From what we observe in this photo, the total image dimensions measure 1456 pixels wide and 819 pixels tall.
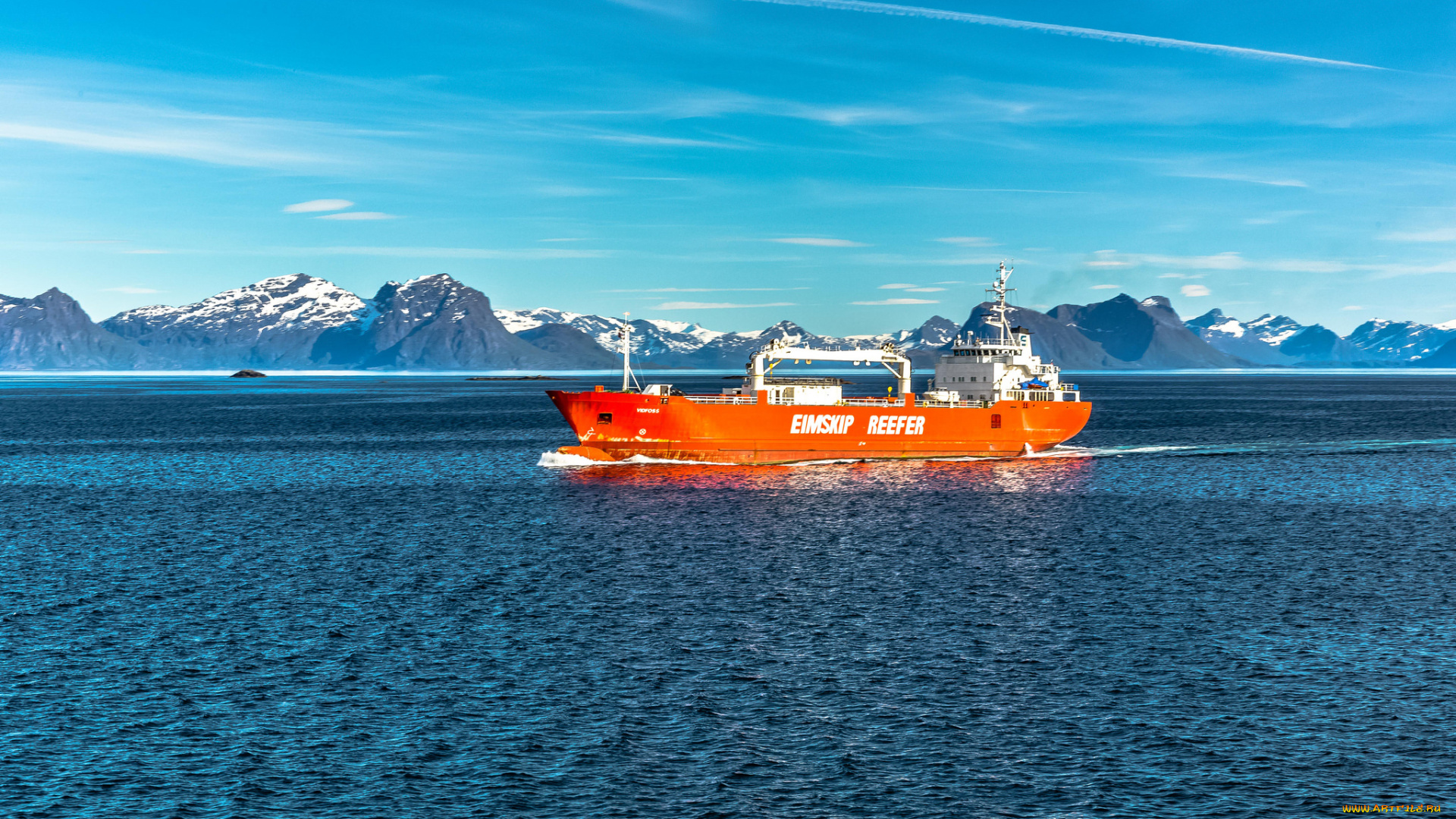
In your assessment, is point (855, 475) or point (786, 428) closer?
point (855, 475)

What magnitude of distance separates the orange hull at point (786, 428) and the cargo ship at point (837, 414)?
8 cm

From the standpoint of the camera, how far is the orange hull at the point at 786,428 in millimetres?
77625

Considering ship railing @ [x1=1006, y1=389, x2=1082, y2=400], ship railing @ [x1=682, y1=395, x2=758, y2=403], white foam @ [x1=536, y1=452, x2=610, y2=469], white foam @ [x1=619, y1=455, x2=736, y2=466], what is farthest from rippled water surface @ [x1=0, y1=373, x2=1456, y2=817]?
ship railing @ [x1=1006, y1=389, x2=1082, y2=400]

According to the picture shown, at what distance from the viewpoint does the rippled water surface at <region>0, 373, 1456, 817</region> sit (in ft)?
69.2

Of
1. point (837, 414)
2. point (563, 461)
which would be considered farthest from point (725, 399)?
point (563, 461)

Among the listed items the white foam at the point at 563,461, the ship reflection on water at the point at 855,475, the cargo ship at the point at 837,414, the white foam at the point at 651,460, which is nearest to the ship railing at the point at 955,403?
the cargo ship at the point at 837,414

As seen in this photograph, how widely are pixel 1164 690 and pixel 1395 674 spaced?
642cm

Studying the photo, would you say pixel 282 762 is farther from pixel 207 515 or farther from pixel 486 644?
pixel 207 515

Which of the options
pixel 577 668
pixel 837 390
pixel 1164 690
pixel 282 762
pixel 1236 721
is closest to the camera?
pixel 282 762

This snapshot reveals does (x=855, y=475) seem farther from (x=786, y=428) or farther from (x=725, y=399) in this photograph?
(x=725, y=399)

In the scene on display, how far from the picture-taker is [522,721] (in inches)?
963

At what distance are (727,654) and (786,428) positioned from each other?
5072 centimetres

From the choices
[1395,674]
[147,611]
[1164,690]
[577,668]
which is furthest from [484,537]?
[1395,674]

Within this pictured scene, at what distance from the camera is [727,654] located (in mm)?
30062
